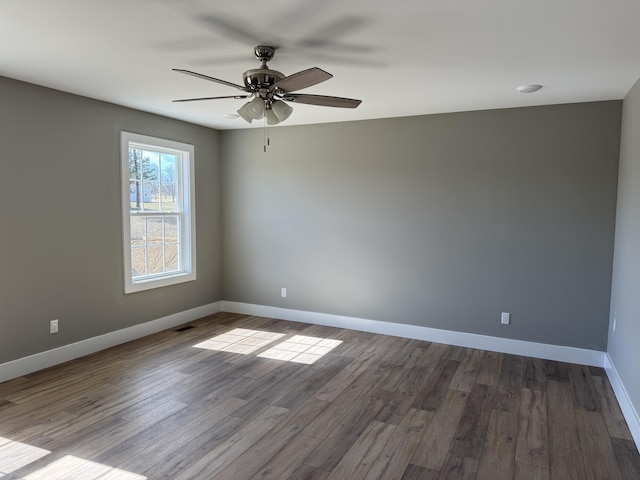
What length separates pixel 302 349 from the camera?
14.6 feet

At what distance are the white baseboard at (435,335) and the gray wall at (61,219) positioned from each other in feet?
4.68

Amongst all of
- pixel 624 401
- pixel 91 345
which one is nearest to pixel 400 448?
pixel 624 401

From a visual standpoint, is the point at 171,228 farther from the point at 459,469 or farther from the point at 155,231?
the point at 459,469

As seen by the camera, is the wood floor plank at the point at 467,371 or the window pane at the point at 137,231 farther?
the window pane at the point at 137,231

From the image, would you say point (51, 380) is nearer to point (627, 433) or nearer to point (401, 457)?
point (401, 457)

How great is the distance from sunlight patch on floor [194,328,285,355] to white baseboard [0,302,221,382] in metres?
0.71

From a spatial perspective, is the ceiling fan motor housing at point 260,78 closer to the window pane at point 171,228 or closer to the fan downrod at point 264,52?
the fan downrod at point 264,52

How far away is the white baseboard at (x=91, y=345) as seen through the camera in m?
3.60

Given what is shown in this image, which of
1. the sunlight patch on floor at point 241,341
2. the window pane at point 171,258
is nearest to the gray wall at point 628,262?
the sunlight patch on floor at point 241,341

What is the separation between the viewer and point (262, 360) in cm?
412

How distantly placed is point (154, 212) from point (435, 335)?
346cm

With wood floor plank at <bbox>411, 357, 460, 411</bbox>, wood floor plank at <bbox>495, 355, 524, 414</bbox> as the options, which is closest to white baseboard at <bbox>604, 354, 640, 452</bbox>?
wood floor plank at <bbox>495, 355, 524, 414</bbox>

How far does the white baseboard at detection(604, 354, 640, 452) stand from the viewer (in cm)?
274

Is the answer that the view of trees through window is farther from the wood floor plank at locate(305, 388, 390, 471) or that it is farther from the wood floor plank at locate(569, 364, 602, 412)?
the wood floor plank at locate(569, 364, 602, 412)
